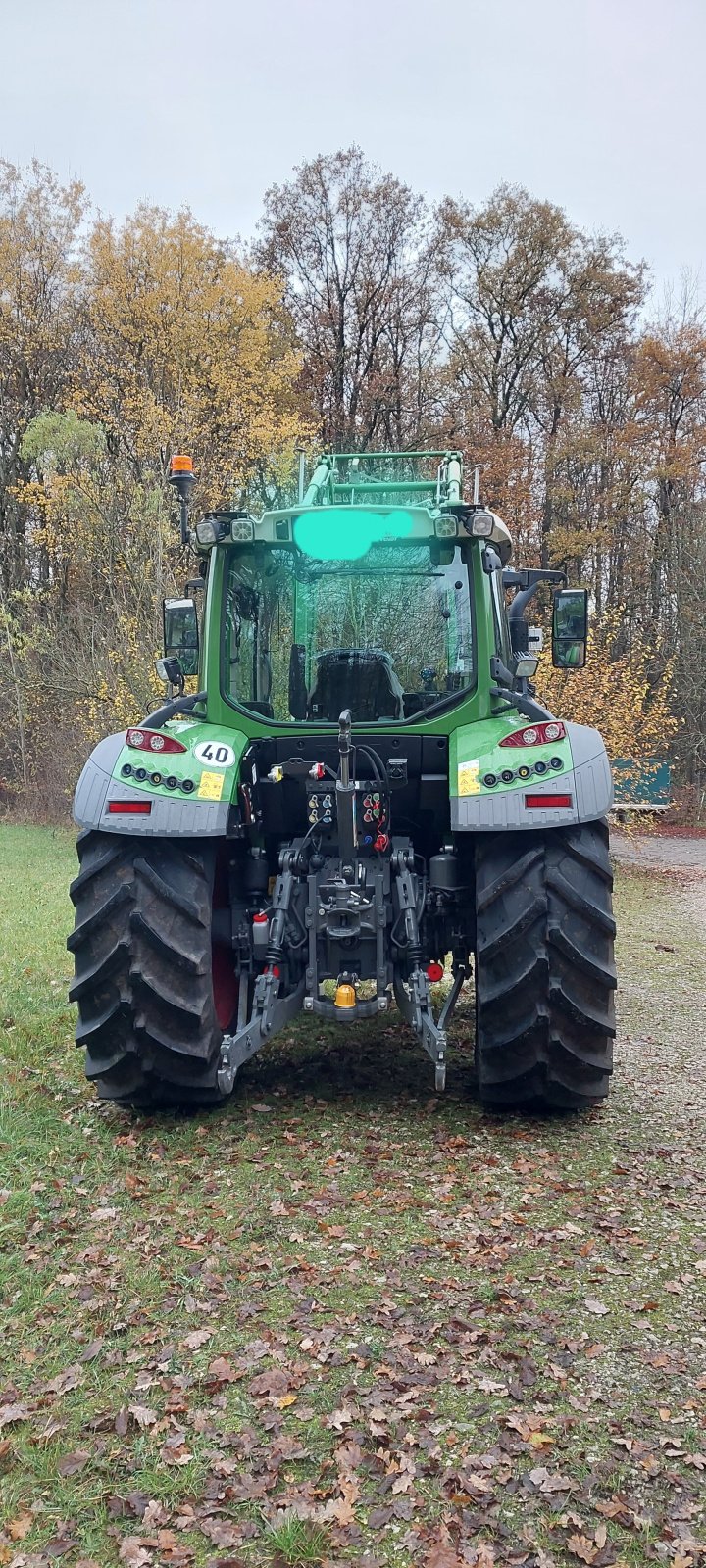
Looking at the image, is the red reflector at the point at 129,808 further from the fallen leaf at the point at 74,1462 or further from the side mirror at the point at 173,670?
the fallen leaf at the point at 74,1462

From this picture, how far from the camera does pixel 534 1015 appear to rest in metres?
4.40

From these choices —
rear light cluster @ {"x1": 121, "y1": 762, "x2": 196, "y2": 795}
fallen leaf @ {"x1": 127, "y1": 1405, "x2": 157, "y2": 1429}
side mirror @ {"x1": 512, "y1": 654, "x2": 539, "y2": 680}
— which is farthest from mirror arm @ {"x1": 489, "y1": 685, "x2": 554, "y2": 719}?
fallen leaf @ {"x1": 127, "y1": 1405, "x2": 157, "y2": 1429}

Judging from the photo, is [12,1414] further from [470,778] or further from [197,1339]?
[470,778]

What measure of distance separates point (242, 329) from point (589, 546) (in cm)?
988

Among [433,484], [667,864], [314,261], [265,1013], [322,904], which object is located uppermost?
[314,261]

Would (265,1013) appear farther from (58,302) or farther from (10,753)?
(58,302)

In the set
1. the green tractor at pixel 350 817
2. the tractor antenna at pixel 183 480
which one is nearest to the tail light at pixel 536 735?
the green tractor at pixel 350 817

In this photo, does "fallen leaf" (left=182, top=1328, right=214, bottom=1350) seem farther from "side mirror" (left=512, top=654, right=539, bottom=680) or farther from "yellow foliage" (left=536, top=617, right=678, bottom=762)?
"yellow foliage" (left=536, top=617, right=678, bottom=762)

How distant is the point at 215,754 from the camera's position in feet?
15.8

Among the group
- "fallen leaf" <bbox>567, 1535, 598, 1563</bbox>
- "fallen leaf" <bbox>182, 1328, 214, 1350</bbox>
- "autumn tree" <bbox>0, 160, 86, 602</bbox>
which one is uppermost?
"autumn tree" <bbox>0, 160, 86, 602</bbox>

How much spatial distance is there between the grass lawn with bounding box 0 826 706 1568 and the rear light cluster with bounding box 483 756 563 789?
1.47 m

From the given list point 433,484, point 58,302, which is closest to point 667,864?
point 433,484

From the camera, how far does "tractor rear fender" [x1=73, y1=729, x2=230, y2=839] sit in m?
4.54

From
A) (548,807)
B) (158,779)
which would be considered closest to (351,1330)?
(548,807)
